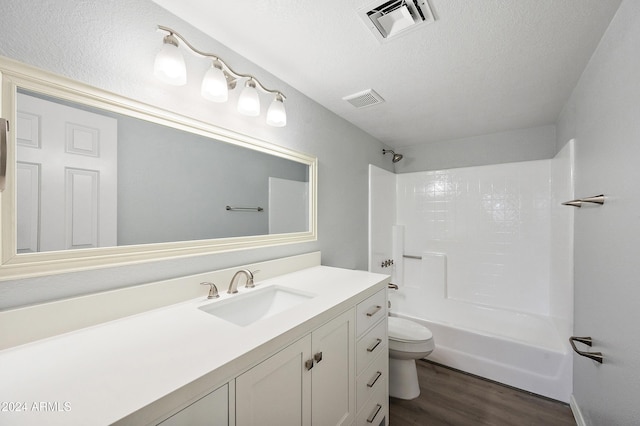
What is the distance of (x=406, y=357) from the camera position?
1.82 m

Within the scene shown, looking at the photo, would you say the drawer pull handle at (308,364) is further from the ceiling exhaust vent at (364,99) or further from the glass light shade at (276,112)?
the ceiling exhaust vent at (364,99)

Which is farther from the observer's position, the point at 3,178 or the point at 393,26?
the point at 393,26

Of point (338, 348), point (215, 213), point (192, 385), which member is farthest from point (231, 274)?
point (192, 385)

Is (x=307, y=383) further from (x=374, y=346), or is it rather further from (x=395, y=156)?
(x=395, y=156)

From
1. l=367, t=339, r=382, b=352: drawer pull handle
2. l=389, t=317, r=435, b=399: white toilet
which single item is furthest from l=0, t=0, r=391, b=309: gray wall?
l=389, t=317, r=435, b=399: white toilet

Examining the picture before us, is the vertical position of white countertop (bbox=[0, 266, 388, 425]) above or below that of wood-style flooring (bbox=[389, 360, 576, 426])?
above

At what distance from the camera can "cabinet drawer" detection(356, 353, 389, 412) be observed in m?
1.26

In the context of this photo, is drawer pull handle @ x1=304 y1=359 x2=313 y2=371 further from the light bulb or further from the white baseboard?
the white baseboard

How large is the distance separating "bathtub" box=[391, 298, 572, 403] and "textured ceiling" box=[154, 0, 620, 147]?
73.4 inches

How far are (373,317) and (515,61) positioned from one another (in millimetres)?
1638

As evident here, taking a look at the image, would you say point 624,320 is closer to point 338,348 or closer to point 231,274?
point 338,348

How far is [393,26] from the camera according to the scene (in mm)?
1192

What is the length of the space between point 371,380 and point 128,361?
1.16 m

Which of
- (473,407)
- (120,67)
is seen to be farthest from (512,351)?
(120,67)
